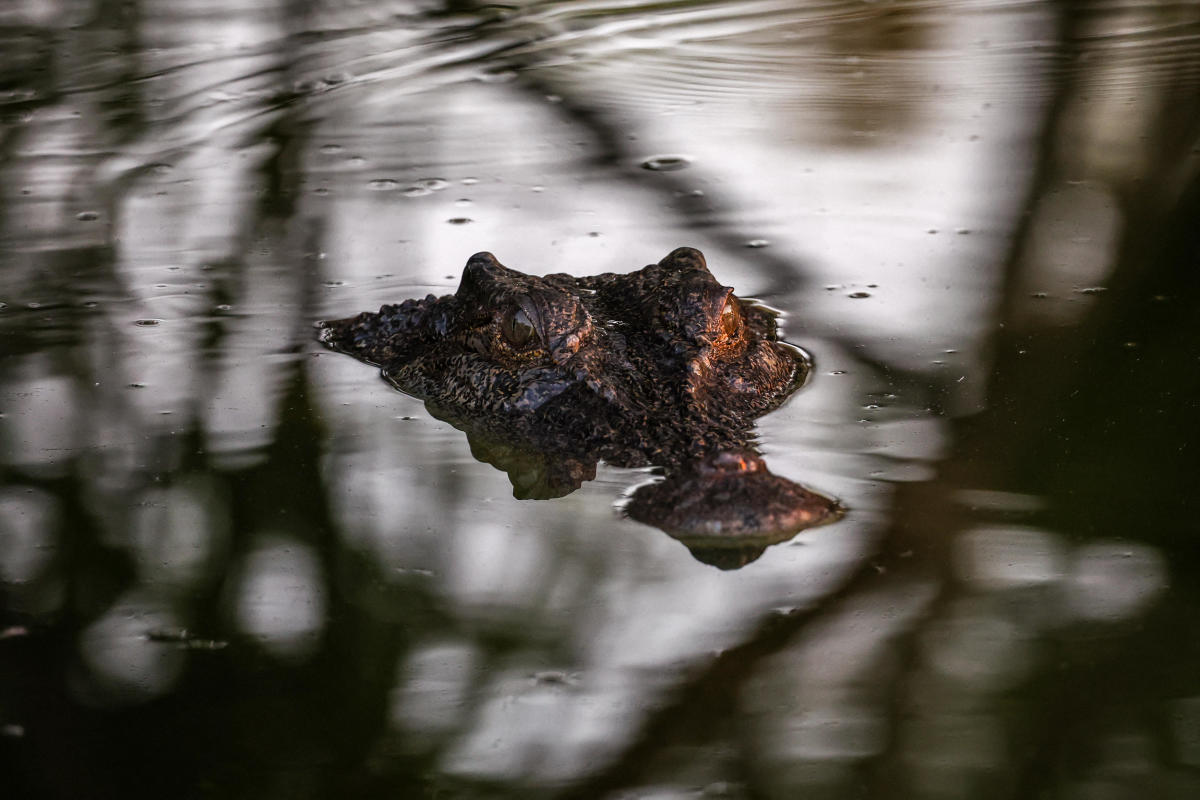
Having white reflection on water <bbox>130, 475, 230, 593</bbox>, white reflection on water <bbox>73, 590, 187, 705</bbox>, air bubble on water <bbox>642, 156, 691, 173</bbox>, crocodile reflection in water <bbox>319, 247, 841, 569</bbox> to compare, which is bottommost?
white reflection on water <bbox>73, 590, 187, 705</bbox>

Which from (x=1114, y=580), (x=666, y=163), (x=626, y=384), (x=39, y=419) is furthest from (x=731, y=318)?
(x=666, y=163)

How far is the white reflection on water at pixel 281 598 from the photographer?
3.12 meters

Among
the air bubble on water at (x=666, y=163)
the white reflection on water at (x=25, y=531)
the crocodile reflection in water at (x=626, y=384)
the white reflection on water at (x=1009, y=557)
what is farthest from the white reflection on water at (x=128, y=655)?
the air bubble on water at (x=666, y=163)

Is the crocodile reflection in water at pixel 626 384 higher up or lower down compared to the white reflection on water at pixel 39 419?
higher up

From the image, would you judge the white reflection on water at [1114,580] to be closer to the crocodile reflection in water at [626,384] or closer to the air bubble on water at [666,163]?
the crocodile reflection in water at [626,384]

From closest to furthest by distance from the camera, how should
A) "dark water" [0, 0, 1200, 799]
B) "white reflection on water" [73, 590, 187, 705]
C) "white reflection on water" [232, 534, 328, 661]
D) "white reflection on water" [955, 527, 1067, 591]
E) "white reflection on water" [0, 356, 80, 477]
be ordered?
"dark water" [0, 0, 1200, 799]
"white reflection on water" [73, 590, 187, 705]
"white reflection on water" [232, 534, 328, 661]
"white reflection on water" [955, 527, 1067, 591]
"white reflection on water" [0, 356, 80, 477]

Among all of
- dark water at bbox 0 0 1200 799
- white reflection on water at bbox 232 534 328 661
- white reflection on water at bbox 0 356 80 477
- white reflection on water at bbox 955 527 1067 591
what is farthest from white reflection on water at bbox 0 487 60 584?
white reflection on water at bbox 955 527 1067 591

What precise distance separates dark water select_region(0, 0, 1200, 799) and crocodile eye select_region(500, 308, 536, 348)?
0.37 meters

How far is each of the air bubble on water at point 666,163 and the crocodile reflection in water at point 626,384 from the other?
1880 mm

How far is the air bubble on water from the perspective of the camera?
21.4 feet

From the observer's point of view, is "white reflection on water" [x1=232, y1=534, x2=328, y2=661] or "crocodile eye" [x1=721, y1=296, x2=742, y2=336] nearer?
"white reflection on water" [x1=232, y1=534, x2=328, y2=661]

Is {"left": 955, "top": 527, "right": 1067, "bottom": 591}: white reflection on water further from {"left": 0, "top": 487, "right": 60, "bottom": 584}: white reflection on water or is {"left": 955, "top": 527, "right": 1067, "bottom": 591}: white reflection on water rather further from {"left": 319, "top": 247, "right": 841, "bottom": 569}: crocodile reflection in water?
{"left": 0, "top": 487, "right": 60, "bottom": 584}: white reflection on water

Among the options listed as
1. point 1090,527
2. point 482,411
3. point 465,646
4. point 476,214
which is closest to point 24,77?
point 476,214

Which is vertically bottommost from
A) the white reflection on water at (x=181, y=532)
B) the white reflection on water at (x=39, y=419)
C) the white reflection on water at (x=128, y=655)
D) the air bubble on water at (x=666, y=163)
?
the white reflection on water at (x=128, y=655)
